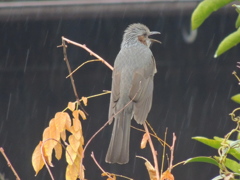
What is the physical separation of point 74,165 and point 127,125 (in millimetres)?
1387

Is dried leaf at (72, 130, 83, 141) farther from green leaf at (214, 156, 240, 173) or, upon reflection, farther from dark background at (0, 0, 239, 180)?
dark background at (0, 0, 239, 180)

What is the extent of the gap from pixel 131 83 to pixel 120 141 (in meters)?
0.74

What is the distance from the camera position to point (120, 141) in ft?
12.1

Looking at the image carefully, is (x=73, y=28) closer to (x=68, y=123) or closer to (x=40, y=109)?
(x=40, y=109)

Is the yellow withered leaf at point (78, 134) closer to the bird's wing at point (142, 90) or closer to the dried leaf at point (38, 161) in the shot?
the dried leaf at point (38, 161)

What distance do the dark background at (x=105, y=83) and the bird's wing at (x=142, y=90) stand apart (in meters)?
1.73

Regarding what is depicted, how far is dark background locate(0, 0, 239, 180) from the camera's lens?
6.21 m

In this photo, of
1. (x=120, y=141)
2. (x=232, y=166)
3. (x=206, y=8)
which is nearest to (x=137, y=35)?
(x=120, y=141)

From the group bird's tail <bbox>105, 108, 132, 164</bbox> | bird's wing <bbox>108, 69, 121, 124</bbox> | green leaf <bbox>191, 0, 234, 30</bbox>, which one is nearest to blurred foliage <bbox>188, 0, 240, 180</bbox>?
green leaf <bbox>191, 0, 234, 30</bbox>

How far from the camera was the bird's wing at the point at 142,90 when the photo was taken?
4121 mm

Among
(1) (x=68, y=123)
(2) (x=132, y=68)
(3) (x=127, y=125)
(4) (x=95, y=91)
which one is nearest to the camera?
(1) (x=68, y=123)

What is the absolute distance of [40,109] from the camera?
6.51 metres

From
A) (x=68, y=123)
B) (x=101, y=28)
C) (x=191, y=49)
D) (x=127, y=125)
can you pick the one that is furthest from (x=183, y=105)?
(x=68, y=123)

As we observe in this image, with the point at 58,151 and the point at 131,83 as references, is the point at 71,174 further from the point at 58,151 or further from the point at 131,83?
the point at 131,83
